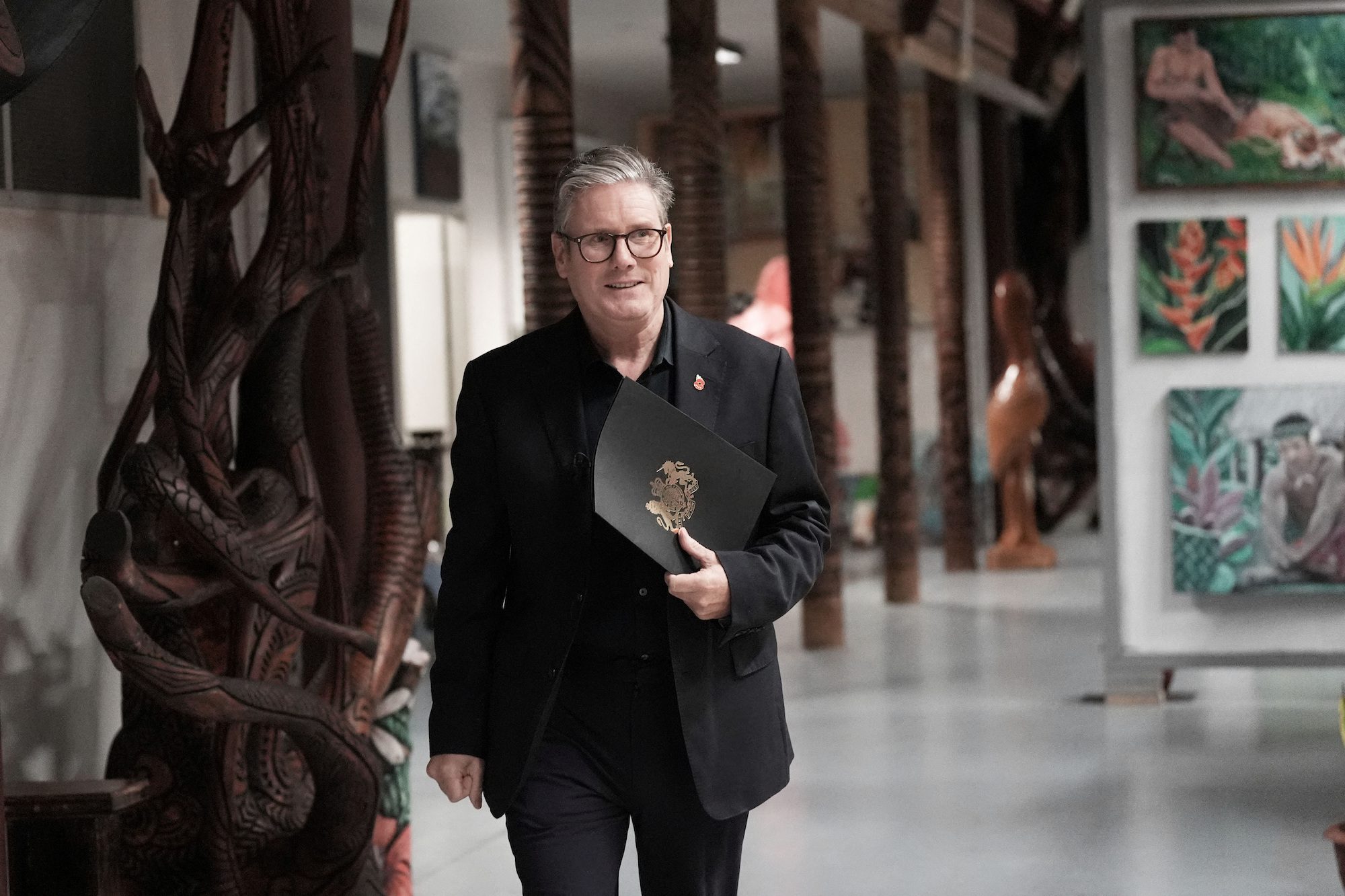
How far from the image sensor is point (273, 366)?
480cm

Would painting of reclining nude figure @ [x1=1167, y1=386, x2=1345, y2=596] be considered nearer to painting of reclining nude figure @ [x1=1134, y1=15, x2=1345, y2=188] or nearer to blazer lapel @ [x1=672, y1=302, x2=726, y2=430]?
painting of reclining nude figure @ [x1=1134, y1=15, x2=1345, y2=188]

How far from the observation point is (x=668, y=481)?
8.88 ft

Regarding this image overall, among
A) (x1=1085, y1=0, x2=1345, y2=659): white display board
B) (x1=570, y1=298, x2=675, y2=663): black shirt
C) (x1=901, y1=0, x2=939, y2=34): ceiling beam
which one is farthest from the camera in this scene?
(x1=901, y1=0, x2=939, y2=34): ceiling beam

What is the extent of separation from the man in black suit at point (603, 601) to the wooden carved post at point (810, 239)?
705 centimetres

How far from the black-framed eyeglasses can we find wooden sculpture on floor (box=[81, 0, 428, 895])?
164cm

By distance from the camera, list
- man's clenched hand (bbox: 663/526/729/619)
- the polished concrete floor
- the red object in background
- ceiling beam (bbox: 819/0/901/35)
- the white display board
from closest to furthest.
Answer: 1. man's clenched hand (bbox: 663/526/729/619)
2. the polished concrete floor
3. the white display board
4. the red object in background
5. ceiling beam (bbox: 819/0/901/35)

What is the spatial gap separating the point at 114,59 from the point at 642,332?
3.05 meters

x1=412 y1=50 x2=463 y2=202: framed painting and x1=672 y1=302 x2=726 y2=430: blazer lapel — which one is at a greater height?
x1=412 y1=50 x2=463 y2=202: framed painting

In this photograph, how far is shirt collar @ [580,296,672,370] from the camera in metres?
2.83

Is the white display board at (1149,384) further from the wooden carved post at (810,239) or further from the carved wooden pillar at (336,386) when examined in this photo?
the carved wooden pillar at (336,386)

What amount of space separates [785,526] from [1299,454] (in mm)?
5037

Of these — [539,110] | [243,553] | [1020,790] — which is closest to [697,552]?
[243,553]

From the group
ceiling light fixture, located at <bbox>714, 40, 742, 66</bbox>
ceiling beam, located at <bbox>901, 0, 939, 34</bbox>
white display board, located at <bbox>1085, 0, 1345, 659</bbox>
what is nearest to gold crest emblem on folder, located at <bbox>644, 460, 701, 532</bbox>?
white display board, located at <bbox>1085, 0, 1345, 659</bbox>

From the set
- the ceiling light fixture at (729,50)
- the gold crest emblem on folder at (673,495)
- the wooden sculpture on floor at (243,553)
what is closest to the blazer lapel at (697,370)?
the gold crest emblem on folder at (673,495)
